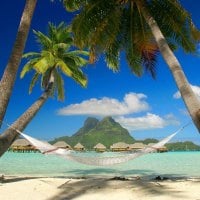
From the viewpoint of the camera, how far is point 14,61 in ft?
25.2

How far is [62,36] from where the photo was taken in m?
17.6

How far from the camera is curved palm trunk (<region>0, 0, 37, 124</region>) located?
24.3 ft

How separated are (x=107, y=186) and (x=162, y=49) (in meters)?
3.10

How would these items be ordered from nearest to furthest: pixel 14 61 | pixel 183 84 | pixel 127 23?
pixel 183 84, pixel 14 61, pixel 127 23

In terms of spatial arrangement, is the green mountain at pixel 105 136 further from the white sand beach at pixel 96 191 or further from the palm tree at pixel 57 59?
the white sand beach at pixel 96 191

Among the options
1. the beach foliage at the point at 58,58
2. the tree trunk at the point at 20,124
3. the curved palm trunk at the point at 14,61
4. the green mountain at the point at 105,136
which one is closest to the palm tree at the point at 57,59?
the beach foliage at the point at 58,58

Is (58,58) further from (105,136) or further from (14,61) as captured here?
(105,136)

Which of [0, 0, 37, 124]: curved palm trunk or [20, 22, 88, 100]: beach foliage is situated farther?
[20, 22, 88, 100]: beach foliage

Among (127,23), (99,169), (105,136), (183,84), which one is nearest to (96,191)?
(183,84)

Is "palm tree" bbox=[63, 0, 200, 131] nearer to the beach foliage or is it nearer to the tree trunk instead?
the tree trunk

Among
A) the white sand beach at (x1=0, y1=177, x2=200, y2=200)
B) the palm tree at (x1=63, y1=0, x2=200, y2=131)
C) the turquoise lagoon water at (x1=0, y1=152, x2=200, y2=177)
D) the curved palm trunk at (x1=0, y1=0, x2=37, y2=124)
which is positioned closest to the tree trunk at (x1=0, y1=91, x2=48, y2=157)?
the curved palm trunk at (x1=0, y1=0, x2=37, y2=124)

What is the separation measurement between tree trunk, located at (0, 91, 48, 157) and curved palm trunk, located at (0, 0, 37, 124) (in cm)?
50

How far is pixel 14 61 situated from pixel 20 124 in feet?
5.82

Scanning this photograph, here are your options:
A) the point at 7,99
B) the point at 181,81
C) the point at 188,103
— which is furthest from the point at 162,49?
the point at 7,99
